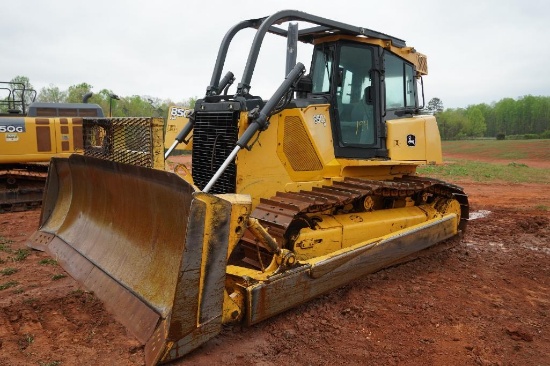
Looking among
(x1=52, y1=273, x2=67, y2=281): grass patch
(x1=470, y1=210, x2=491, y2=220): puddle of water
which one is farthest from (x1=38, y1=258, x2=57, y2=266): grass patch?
(x1=470, y1=210, x2=491, y2=220): puddle of water

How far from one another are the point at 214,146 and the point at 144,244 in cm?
143

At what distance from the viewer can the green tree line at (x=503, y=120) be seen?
229 ft

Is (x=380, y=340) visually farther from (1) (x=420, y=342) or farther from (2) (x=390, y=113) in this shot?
(2) (x=390, y=113)

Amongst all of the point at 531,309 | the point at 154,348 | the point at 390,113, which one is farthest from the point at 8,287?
the point at 531,309

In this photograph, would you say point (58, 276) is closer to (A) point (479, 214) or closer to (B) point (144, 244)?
(B) point (144, 244)

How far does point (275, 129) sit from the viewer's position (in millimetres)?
4996

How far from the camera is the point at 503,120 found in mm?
83375

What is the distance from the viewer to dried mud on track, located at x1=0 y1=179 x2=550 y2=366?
3.44 m

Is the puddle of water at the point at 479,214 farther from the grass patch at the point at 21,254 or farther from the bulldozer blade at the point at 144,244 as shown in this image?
the grass patch at the point at 21,254

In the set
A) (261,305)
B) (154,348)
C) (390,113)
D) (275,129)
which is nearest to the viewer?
(154,348)

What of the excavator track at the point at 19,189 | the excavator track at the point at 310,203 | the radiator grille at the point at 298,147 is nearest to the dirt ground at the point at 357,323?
the excavator track at the point at 310,203

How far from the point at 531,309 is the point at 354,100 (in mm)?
3026

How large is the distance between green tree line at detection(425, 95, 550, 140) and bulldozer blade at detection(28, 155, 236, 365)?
212 ft

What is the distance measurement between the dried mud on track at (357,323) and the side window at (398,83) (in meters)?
2.17
